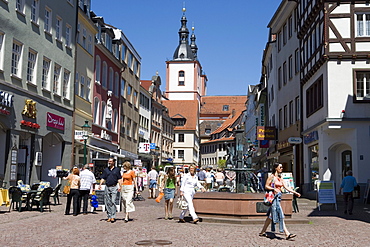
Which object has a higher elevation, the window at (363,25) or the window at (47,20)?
the window at (47,20)

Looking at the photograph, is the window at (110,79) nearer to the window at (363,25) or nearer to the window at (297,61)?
the window at (297,61)

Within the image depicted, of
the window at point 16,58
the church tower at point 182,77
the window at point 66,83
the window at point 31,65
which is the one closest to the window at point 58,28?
the window at point 66,83

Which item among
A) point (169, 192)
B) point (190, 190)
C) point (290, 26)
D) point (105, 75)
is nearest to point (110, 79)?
point (105, 75)

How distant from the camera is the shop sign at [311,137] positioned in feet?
87.5

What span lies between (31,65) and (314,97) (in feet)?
46.6

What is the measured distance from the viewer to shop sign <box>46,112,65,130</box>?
27.5 meters

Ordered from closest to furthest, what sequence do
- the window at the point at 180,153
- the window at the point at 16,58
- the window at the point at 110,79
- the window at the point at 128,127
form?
the window at the point at 16,58 < the window at the point at 110,79 < the window at the point at 128,127 < the window at the point at 180,153

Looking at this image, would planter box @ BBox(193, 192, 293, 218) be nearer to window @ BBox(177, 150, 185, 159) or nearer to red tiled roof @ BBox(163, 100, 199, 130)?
window @ BBox(177, 150, 185, 159)

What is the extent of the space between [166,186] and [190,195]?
1284 millimetres

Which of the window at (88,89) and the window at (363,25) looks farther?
the window at (88,89)

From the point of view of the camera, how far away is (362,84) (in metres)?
24.5

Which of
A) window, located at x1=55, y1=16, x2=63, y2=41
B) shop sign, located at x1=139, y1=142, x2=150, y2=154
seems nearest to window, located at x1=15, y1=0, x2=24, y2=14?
window, located at x1=55, y1=16, x2=63, y2=41

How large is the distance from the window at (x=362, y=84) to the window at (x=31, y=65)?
15139mm

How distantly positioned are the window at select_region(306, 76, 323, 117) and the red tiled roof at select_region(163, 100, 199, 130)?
241 ft
